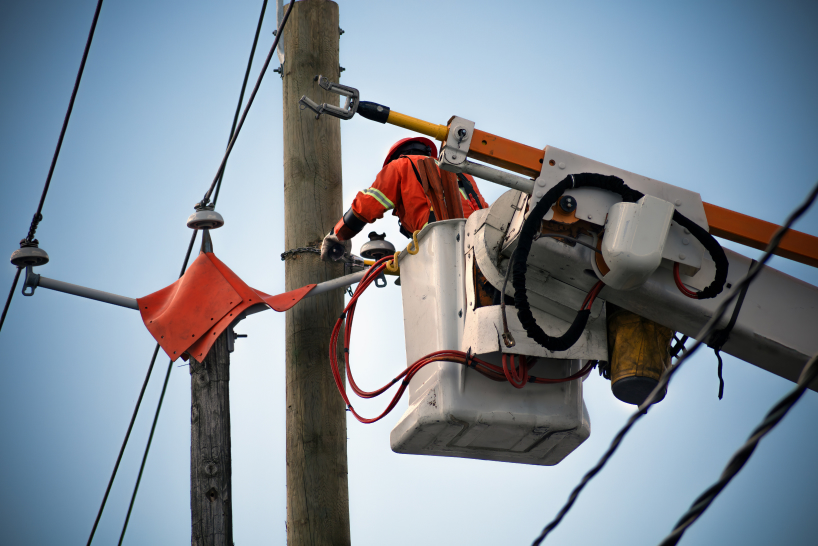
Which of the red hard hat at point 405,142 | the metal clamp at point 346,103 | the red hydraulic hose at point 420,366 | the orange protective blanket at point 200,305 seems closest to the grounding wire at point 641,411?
the red hydraulic hose at point 420,366

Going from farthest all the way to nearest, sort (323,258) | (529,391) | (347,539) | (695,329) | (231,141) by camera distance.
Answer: (231,141), (323,258), (347,539), (529,391), (695,329)

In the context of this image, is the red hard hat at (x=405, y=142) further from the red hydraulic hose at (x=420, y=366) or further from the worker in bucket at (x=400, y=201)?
the red hydraulic hose at (x=420, y=366)

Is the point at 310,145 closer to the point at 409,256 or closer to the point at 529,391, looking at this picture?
the point at 409,256

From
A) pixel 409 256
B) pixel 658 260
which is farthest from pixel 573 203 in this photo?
pixel 409 256

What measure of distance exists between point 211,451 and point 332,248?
134 cm

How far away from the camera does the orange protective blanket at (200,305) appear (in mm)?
4793

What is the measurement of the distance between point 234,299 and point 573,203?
2.32 metres

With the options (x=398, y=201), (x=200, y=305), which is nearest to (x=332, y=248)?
(x=398, y=201)

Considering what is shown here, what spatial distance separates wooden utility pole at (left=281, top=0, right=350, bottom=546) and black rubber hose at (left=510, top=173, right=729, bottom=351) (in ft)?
6.13

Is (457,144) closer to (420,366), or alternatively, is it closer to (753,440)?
(420,366)

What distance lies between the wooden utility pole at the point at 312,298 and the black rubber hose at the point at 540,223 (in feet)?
6.13

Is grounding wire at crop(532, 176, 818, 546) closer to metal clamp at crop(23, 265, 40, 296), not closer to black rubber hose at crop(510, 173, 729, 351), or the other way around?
black rubber hose at crop(510, 173, 729, 351)

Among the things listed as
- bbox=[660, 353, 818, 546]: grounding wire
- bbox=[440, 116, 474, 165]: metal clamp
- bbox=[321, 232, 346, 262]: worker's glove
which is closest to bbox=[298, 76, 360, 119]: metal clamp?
bbox=[440, 116, 474, 165]: metal clamp

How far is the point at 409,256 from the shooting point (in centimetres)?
439
